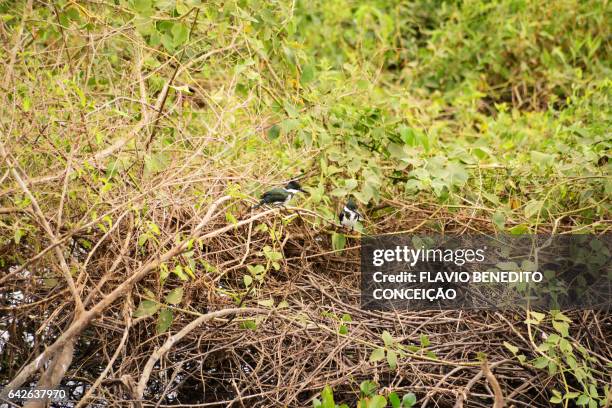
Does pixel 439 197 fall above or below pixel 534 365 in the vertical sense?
above

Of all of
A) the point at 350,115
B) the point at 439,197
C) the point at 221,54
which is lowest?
the point at 439,197

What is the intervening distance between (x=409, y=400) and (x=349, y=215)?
2.77ft

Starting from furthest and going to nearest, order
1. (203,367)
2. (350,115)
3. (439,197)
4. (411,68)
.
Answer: (411,68)
(350,115)
(439,197)
(203,367)

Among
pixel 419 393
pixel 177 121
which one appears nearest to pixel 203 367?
pixel 419 393

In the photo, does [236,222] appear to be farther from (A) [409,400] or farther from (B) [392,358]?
(A) [409,400]

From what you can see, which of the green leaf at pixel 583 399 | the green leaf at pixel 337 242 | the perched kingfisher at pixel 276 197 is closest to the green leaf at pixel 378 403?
the green leaf at pixel 583 399

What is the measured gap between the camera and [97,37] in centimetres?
346

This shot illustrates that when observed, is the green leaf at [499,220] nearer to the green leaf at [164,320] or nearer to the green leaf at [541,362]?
the green leaf at [541,362]

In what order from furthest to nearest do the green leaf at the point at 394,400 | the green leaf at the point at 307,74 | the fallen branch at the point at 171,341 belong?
the green leaf at the point at 307,74
the green leaf at the point at 394,400
the fallen branch at the point at 171,341

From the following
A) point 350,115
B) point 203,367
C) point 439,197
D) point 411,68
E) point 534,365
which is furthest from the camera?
point 411,68

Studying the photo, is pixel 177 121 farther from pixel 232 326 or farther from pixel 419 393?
pixel 419 393

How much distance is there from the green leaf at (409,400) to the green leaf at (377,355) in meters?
0.15

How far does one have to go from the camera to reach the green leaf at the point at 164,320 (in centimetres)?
282

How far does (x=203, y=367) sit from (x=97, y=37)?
1.40m
